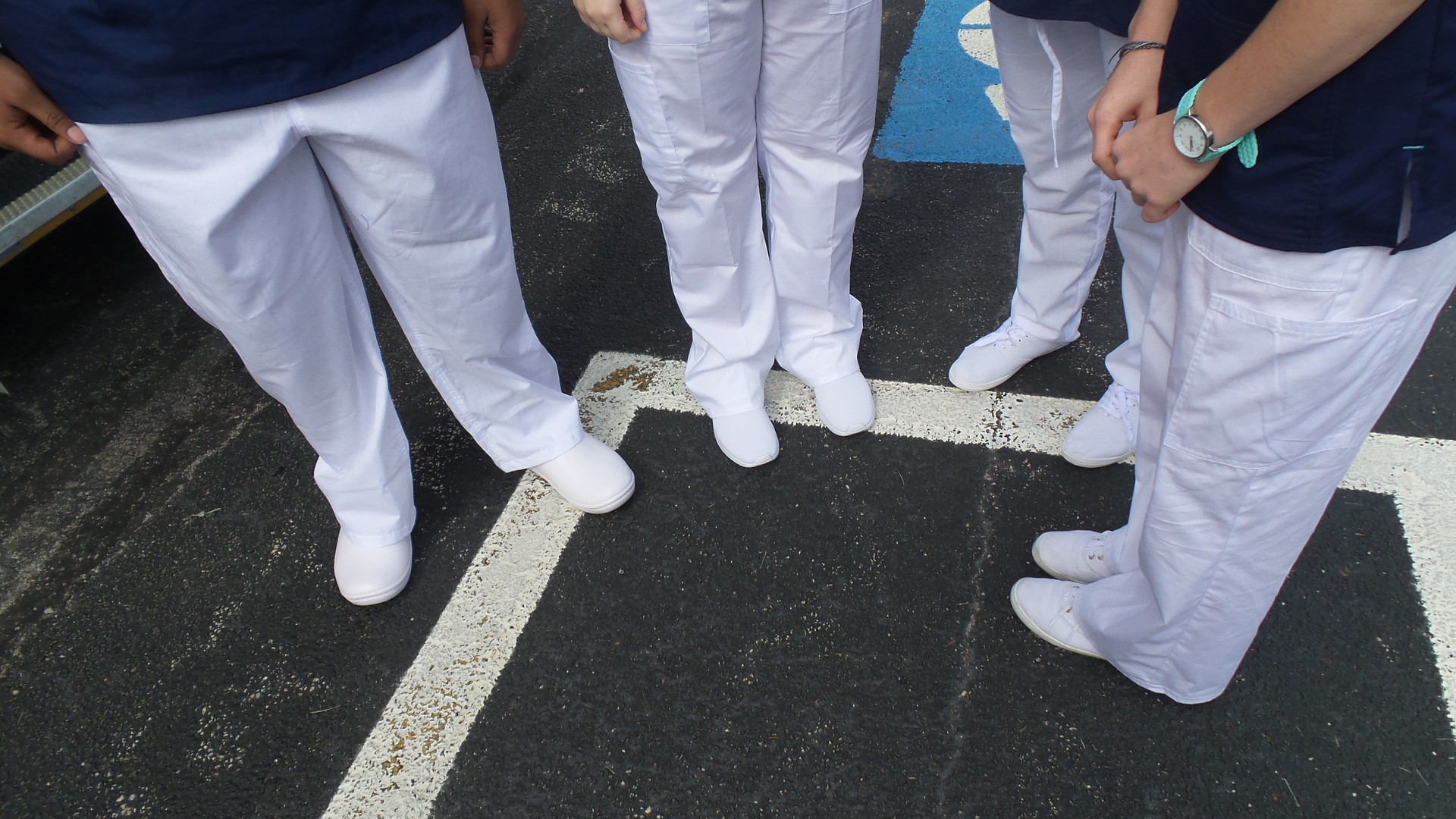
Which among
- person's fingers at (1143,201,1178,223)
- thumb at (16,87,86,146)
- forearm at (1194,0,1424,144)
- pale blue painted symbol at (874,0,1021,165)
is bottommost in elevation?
pale blue painted symbol at (874,0,1021,165)

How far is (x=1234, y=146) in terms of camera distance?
1.00 m

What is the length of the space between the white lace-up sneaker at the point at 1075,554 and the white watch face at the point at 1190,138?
0.98 metres

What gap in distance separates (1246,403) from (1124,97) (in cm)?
48

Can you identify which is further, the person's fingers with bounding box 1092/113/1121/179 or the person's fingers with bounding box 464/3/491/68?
the person's fingers with bounding box 464/3/491/68

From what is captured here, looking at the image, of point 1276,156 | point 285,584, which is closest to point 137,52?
point 285,584

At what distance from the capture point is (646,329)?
2.72 meters

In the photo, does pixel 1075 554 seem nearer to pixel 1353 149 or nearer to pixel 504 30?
pixel 1353 149

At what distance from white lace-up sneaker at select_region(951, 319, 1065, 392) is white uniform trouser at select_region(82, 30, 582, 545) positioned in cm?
121

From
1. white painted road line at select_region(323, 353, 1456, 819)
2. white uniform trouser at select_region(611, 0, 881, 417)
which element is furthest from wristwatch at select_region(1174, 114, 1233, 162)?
white painted road line at select_region(323, 353, 1456, 819)

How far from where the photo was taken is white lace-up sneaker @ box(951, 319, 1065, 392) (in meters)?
2.39

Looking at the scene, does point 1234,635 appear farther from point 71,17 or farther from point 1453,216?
point 71,17

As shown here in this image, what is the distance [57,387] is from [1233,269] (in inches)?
132

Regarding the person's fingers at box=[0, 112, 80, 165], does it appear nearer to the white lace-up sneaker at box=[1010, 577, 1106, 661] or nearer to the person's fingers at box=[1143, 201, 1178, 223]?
the person's fingers at box=[1143, 201, 1178, 223]

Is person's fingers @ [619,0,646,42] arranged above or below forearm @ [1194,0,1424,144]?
below
